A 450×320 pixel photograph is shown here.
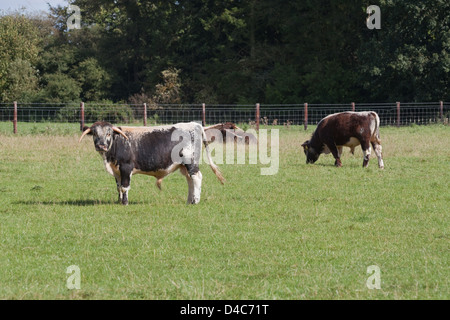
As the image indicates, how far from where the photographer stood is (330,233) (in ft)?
26.7

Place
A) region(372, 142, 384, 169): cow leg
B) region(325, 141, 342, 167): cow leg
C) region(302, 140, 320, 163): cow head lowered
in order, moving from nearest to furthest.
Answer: region(372, 142, 384, 169): cow leg < region(325, 141, 342, 167): cow leg < region(302, 140, 320, 163): cow head lowered

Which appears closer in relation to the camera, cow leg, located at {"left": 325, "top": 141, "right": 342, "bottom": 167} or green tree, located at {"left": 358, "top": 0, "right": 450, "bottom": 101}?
cow leg, located at {"left": 325, "top": 141, "right": 342, "bottom": 167}

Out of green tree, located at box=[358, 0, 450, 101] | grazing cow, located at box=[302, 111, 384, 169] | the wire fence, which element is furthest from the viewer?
green tree, located at box=[358, 0, 450, 101]

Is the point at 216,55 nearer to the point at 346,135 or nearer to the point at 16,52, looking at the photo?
the point at 16,52

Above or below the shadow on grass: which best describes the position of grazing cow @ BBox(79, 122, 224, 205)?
above

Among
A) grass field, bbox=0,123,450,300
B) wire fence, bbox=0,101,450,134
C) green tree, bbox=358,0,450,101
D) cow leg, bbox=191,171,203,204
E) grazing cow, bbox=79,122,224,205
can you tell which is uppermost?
green tree, bbox=358,0,450,101

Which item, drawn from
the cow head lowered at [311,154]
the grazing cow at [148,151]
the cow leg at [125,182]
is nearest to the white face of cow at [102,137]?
the grazing cow at [148,151]

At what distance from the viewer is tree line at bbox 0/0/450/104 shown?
3481 cm

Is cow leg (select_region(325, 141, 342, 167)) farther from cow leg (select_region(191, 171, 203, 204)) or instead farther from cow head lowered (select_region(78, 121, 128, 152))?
cow head lowered (select_region(78, 121, 128, 152))

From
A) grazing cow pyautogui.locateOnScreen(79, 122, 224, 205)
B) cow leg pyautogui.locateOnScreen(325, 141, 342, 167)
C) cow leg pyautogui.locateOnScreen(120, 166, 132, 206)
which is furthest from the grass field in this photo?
cow leg pyautogui.locateOnScreen(325, 141, 342, 167)

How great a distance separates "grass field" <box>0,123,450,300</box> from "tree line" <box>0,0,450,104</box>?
70.5 ft

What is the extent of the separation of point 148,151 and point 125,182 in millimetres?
622

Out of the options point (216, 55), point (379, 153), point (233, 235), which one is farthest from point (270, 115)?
point (233, 235)
